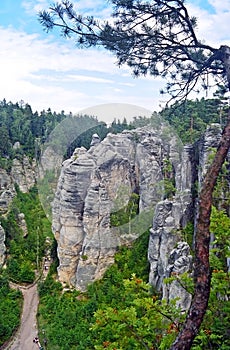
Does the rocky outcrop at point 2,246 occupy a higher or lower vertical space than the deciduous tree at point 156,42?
lower

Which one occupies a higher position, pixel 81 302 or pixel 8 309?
pixel 81 302

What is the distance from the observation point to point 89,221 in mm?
16859

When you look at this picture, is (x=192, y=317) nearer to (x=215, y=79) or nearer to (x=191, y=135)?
(x=215, y=79)

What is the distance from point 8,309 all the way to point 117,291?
4641 millimetres

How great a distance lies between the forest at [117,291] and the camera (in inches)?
141

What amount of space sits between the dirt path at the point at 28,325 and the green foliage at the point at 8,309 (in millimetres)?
243

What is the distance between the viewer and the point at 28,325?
15234 millimetres

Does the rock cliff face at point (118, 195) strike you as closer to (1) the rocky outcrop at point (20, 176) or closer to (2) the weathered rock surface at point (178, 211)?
(2) the weathered rock surface at point (178, 211)

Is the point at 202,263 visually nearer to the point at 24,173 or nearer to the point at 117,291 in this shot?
the point at 117,291

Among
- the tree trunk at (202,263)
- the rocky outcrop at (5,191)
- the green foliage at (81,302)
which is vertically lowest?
the green foliage at (81,302)

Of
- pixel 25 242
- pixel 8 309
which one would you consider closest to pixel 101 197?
pixel 8 309

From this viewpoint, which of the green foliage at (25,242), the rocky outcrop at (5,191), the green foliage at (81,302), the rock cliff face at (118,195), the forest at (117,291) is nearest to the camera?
the forest at (117,291)

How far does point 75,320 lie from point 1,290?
4.62 metres

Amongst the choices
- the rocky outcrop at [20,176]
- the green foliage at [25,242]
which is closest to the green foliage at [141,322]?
the green foliage at [25,242]
